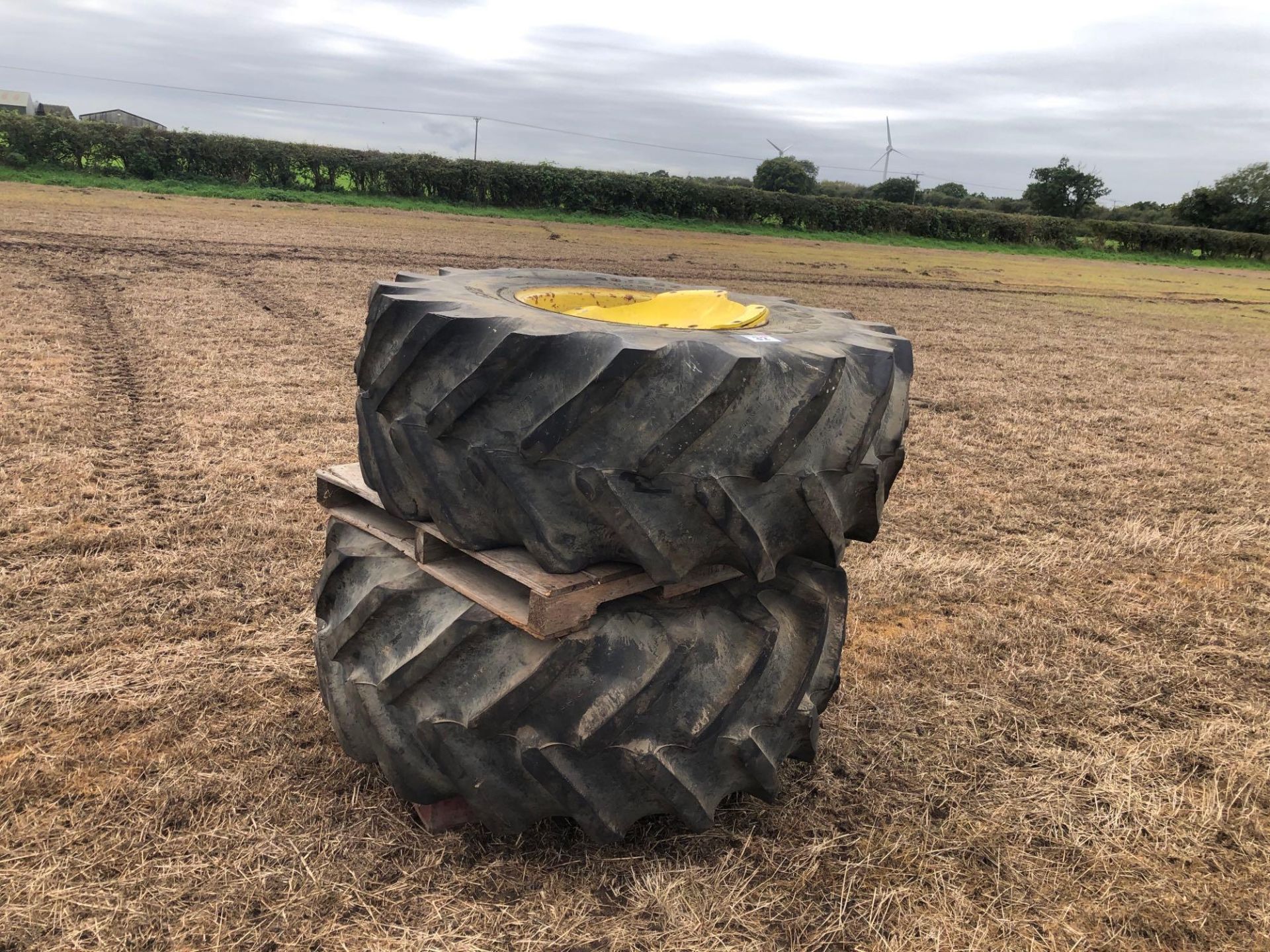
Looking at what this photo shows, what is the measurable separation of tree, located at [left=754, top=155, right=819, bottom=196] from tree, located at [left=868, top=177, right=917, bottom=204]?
797 cm

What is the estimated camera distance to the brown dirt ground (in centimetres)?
208

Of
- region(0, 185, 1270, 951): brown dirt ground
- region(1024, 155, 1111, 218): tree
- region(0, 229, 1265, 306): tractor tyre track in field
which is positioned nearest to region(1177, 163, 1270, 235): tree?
region(1024, 155, 1111, 218): tree

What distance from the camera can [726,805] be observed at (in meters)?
2.46

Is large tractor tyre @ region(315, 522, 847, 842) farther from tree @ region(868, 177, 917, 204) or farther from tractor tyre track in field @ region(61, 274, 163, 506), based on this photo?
tree @ region(868, 177, 917, 204)

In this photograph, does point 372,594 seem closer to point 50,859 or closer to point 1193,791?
point 50,859

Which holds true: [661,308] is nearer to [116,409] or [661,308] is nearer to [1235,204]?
[116,409]

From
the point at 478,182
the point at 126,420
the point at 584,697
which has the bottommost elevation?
the point at 126,420

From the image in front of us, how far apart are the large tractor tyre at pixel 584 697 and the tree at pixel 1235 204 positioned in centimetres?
5556

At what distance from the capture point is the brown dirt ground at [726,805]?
208 cm

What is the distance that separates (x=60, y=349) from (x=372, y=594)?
233 inches

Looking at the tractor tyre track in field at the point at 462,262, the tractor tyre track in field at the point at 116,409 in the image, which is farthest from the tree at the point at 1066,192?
the tractor tyre track in field at the point at 116,409

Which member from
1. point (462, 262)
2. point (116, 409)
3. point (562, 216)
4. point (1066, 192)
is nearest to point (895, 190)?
point (1066, 192)

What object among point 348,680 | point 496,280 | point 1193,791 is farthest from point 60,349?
point 1193,791

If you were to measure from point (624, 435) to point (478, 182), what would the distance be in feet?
89.5
